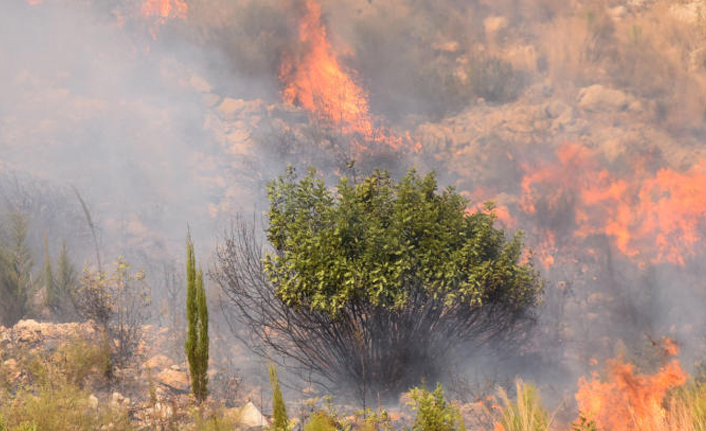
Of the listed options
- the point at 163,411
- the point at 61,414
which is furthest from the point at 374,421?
the point at 61,414

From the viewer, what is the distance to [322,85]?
18562 millimetres

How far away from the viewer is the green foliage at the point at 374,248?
6.78 m

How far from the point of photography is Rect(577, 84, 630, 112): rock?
16.3 meters

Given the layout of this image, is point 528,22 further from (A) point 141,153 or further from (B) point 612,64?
(A) point 141,153

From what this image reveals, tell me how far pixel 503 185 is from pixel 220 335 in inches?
359

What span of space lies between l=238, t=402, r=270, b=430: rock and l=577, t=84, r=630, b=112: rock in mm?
14167

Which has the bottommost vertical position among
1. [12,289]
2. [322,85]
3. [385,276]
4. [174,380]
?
[174,380]

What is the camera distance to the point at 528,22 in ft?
61.4

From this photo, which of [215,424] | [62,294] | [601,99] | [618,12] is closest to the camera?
[215,424]

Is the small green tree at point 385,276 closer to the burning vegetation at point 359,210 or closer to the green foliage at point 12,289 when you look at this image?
the burning vegetation at point 359,210

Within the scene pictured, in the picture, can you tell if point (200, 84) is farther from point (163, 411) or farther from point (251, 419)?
point (251, 419)

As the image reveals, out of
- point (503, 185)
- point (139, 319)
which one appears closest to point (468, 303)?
point (139, 319)

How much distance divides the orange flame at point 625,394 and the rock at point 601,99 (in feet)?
31.3

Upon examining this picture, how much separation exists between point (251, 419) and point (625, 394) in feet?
17.8
